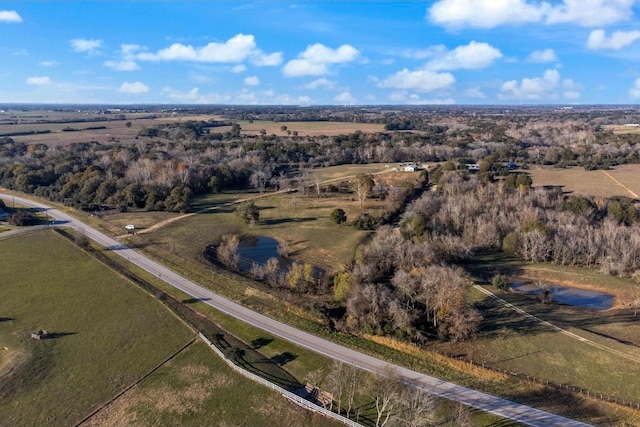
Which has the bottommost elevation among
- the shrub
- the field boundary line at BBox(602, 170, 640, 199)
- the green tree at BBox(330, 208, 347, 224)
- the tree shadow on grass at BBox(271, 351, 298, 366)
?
the tree shadow on grass at BBox(271, 351, 298, 366)

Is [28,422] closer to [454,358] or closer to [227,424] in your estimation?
[227,424]

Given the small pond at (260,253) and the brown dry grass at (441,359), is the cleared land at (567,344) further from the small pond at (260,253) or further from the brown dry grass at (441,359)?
the small pond at (260,253)

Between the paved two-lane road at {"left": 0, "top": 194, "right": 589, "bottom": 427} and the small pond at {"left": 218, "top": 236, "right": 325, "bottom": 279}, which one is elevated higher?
the small pond at {"left": 218, "top": 236, "right": 325, "bottom": 279}

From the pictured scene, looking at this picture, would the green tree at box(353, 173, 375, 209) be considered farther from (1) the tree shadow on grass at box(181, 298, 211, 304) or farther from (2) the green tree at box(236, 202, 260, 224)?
(1) the tree shadow on grass at box(181, 298, 211, 304)

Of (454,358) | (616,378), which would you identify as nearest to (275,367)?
(454,358)

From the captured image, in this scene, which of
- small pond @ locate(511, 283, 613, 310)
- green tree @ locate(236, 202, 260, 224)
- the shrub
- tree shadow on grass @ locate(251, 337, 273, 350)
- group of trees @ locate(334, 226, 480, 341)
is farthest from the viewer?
green tree @ locate(236, 202, 260, 224)

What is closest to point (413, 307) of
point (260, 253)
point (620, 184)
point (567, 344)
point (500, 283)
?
point (567, 344)

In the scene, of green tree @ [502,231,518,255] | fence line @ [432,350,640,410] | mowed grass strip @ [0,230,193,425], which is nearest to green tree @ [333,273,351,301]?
fence line @ [432,350,640,410]
